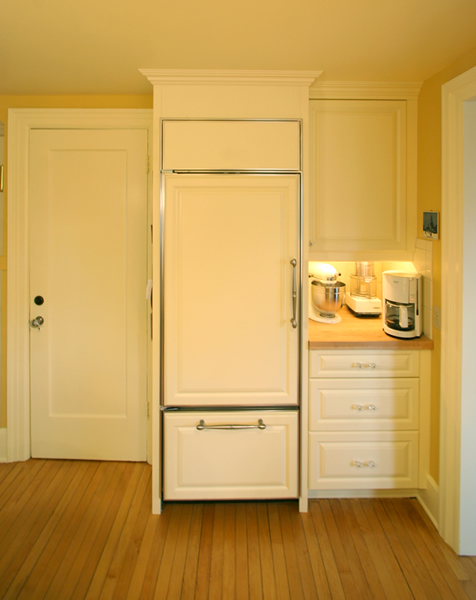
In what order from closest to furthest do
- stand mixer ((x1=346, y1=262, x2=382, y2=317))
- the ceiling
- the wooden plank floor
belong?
the ceiling
the wooden plank floor
stand mixer ((x1=346, y1=262, x2=382, y2=317))

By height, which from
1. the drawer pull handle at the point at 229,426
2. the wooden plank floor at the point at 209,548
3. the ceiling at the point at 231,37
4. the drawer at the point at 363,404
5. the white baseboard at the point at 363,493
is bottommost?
the wooden plank floor at the point at 209,548

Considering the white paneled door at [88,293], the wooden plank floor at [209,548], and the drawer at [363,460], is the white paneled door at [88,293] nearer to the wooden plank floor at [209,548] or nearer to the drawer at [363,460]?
the wooden plank floor at [209,548]

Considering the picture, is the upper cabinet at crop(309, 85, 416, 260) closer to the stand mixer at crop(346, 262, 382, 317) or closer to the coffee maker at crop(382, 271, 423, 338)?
the coffee maker at crop(382, 271, 423, 338)

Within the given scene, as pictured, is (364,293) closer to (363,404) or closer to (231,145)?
(363,404)

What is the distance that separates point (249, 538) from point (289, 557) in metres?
0.23

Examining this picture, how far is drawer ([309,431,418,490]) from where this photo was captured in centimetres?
266

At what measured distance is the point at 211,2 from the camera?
5.64 feet

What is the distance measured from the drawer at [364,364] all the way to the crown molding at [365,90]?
1407 mm

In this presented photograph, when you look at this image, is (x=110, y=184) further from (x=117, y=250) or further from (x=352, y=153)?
(x=352, y=153)

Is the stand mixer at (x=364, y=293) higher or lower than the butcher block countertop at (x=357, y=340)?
higher

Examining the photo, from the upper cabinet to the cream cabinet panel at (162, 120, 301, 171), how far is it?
0.28m

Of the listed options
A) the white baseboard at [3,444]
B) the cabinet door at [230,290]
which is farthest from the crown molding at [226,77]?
the white baseboard at [3,444]

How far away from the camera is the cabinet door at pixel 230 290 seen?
2.49 meters

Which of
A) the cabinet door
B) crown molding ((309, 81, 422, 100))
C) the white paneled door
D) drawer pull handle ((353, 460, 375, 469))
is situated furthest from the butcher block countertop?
crown molding ((309, 81, 422, 100))
